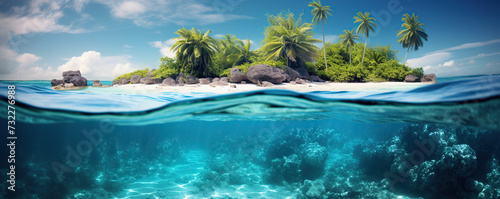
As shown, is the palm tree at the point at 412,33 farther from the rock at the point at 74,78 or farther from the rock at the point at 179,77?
the rock at the point at 74,78

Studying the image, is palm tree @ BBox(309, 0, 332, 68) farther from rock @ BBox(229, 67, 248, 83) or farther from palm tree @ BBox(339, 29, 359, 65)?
rock @ BBox(229, 67, 248, 83)

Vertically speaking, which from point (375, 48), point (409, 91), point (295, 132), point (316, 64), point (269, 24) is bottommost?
point (295, 132)

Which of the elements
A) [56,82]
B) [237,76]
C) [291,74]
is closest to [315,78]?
[291,74]

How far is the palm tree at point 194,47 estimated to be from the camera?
70.8 ft

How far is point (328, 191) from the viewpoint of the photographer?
1016 cm

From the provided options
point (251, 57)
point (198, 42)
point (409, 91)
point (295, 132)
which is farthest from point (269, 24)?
point (409, 91)

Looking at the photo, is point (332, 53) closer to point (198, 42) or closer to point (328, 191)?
point (198, 42)

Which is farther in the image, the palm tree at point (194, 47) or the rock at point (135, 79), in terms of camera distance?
the rock at point (135, 79)

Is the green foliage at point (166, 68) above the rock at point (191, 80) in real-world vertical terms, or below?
above

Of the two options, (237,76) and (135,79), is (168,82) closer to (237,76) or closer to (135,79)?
(135,79)

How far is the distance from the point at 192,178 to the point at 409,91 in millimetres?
11540

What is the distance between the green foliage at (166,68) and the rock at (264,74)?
836 centimetres

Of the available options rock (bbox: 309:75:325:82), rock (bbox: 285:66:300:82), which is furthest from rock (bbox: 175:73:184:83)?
rock (bbox: 309:75:325:82)

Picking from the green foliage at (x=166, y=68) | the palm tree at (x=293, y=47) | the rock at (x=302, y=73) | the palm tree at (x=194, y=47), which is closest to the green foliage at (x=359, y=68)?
the rock at (x=302, y=73)
